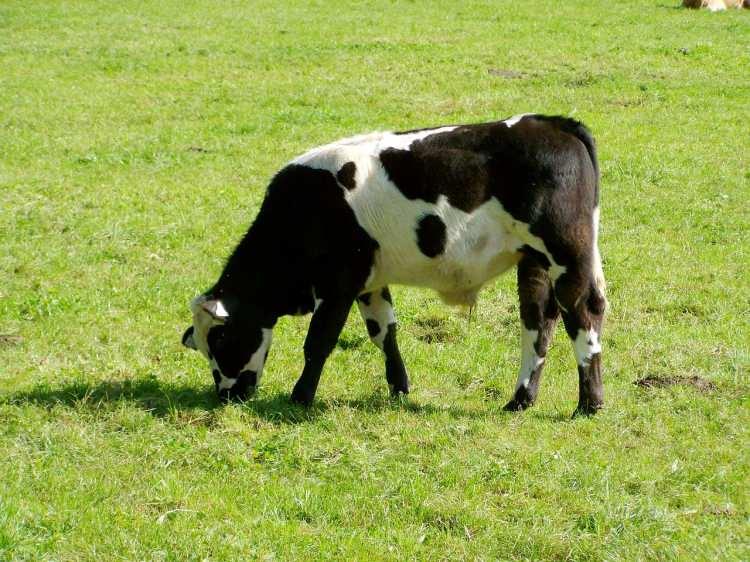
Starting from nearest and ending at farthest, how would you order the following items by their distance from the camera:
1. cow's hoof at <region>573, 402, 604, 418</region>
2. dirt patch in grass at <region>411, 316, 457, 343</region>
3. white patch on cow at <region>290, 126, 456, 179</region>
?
cow's hoof at <region>573, 402, 604, 418</region>, white patch on cow at <region>290, 126, 456, 179</region>, dirt patch in grass at <region>411, 316, 457, 343</region>

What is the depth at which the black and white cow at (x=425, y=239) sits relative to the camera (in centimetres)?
873

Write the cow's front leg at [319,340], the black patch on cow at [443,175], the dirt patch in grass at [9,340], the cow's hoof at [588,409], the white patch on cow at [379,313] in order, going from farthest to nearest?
the dirt patch in grass at [9,340], the white patch on cow at [379,313], the cow's front leg at [319,340], the cow's hoof at [588,409], the black patch on cow at [443,175]

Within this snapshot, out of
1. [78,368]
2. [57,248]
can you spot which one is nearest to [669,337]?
[78,368]

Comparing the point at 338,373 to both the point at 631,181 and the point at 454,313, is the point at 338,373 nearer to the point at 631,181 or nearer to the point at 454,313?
the point at 454,313

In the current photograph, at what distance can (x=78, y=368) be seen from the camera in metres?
9.77

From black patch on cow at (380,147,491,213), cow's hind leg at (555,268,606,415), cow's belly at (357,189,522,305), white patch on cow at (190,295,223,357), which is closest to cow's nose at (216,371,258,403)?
white patch on cow at (190,295,223,357)

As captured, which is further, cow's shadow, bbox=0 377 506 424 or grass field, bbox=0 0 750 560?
cow's shadow, bbox=0 377 506 424

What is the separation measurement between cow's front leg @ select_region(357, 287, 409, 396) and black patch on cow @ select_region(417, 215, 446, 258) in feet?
3.17

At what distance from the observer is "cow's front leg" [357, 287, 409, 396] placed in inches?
377

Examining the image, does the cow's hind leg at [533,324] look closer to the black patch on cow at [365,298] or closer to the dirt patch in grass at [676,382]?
the dirt patch in grass at [676,382]

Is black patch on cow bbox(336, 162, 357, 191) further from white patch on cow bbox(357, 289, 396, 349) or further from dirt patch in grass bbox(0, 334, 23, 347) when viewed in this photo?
dirt patch in grass bbox(0, 334, 23, 347)

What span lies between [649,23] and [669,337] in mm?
19351

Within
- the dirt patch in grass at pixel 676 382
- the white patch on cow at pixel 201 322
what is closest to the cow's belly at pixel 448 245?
the white patch on cow at pixel 201 322

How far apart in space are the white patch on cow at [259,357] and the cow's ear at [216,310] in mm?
391
